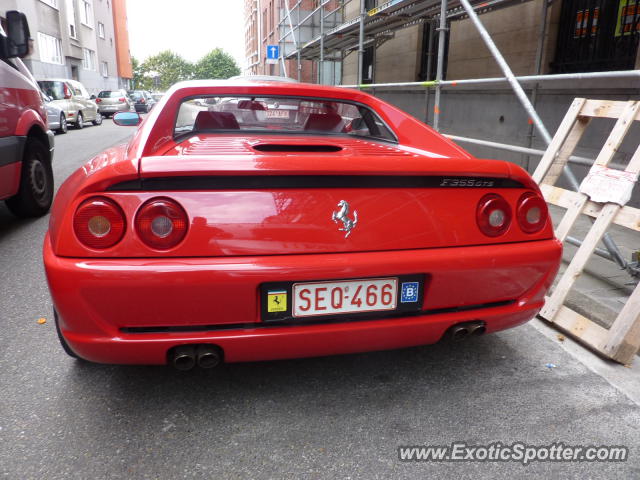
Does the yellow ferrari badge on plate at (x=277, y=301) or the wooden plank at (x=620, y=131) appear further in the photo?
the wooden plank at (x=620, y=131)

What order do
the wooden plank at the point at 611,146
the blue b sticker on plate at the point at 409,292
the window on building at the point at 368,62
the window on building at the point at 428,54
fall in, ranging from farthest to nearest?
1. the window on building at the point at 368,62
2. the window on building at the point at 428,54
3. the wooden plank at the point at 611,146
4. the blue b sticker on plate at the point at 409,292

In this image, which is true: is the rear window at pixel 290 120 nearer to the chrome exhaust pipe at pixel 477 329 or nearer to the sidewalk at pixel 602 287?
the chrome exhaust pipe at pixel 477 329

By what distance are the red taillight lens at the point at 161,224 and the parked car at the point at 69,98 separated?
16223 mm

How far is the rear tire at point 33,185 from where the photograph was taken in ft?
16.9

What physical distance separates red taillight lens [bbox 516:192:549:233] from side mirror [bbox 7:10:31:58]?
462cm

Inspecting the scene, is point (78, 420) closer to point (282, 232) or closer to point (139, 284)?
point (139, 284)

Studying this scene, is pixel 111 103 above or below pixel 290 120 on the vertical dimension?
below

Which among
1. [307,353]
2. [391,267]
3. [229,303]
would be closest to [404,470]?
[307,353]

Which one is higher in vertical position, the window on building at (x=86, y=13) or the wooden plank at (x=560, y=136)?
the window on building at (x=86, y=13)

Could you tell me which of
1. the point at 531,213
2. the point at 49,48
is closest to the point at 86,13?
the point at 49,48

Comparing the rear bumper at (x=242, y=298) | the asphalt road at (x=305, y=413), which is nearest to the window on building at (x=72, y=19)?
the asphalt road at (x=305, y=413)

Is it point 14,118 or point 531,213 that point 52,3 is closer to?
point 14,118

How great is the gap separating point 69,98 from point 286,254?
17.9 meters

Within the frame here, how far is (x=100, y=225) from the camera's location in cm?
181
